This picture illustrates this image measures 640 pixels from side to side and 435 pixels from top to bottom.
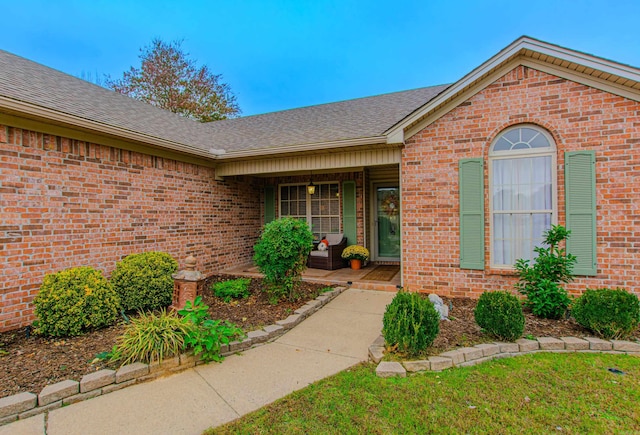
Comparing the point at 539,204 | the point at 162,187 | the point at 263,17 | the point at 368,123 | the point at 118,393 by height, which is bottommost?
the point at 118,393

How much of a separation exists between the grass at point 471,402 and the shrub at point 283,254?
242 cm

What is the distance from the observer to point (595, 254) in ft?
15.7

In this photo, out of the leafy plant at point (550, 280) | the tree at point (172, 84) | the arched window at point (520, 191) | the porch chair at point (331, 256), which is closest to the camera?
the leafy plant at point (550, 280)

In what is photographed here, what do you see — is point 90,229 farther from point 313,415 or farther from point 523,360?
point 523,360

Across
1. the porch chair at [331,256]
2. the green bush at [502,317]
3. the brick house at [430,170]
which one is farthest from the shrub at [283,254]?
the green bush at [502,317]

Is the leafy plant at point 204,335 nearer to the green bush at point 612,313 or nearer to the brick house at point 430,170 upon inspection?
the brick house at point 430,170

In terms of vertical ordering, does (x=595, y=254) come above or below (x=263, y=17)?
below

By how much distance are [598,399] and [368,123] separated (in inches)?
240

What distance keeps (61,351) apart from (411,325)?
3821 mm

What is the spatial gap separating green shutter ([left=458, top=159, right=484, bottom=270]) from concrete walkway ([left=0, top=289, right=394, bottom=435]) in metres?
2.32

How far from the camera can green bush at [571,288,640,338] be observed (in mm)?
3672

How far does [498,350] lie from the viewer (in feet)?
11.5

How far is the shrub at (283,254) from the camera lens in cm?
529

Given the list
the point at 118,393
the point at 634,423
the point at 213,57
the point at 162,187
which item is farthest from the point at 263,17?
the point at 634,423
